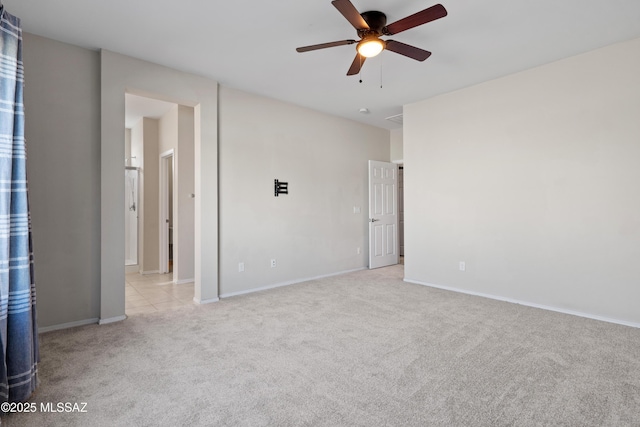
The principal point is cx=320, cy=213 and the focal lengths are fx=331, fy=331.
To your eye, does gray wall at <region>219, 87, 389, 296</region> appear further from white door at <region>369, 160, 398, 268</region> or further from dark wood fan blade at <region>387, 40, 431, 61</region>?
dark wood fan blade at <region>387, 40, 431, 61</region>

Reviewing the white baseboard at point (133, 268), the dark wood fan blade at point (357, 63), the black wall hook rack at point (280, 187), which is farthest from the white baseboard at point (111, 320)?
the dark wood fan blade at point (357, 63)

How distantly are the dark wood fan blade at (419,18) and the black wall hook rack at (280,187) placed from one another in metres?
2.77

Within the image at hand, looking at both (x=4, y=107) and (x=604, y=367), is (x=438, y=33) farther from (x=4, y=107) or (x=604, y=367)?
(x=4, y=107)

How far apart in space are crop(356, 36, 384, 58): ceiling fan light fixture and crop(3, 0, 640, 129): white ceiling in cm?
25

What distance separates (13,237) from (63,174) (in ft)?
5.11

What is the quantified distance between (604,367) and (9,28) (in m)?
4.47

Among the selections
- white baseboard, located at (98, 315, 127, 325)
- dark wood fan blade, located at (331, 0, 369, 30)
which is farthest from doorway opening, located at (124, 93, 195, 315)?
dark wood fan blade, located at (331, 0, 369, 30)

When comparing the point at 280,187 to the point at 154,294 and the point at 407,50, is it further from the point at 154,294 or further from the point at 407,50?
the point at 407,50

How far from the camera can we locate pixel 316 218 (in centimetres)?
545

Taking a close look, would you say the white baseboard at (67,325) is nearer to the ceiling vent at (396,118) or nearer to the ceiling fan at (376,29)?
the ceiling fan at (376,29)

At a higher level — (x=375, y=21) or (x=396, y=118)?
(x=396, y=118)

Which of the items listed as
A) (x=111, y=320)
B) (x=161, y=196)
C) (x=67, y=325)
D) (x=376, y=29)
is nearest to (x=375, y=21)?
(x=376, y=29)

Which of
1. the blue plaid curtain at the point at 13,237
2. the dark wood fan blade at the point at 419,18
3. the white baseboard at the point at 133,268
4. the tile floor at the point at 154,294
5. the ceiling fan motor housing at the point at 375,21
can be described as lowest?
the tile floor at the point at 154,294

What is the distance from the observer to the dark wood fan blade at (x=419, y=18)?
219 cm
